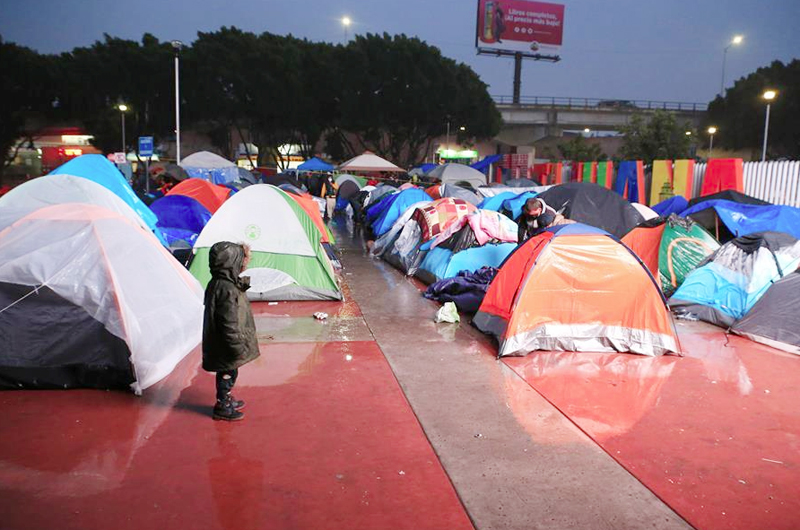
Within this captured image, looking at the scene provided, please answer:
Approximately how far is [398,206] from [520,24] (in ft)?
155

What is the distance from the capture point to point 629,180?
62.2 feet

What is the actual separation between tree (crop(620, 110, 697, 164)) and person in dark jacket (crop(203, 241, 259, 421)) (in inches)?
1285

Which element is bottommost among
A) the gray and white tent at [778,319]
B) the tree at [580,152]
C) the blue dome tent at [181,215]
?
the gray and white tent at [778,319]

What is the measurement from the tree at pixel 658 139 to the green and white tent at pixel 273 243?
29.1m

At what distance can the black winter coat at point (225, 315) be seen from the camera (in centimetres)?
457

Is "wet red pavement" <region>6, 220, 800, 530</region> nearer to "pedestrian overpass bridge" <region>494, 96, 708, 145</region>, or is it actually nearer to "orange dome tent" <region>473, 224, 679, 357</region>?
"orange dome tent" <region>473, 224, 679, 357</region>

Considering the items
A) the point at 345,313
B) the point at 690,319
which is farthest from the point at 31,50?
the point at 690,319

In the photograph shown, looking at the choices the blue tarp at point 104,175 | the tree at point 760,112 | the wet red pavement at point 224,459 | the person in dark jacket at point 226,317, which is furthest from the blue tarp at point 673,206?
the tree at point 760,112

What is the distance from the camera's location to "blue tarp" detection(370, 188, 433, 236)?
15.3 m

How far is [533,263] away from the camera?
6.56m

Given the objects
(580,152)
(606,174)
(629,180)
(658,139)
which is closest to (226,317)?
(629,180)

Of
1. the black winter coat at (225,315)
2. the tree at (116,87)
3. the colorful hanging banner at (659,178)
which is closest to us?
the black winter coat at (225,315)

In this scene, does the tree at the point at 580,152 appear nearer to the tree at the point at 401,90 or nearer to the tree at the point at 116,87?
the tree at the point at 401,90

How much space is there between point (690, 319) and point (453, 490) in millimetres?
5867
